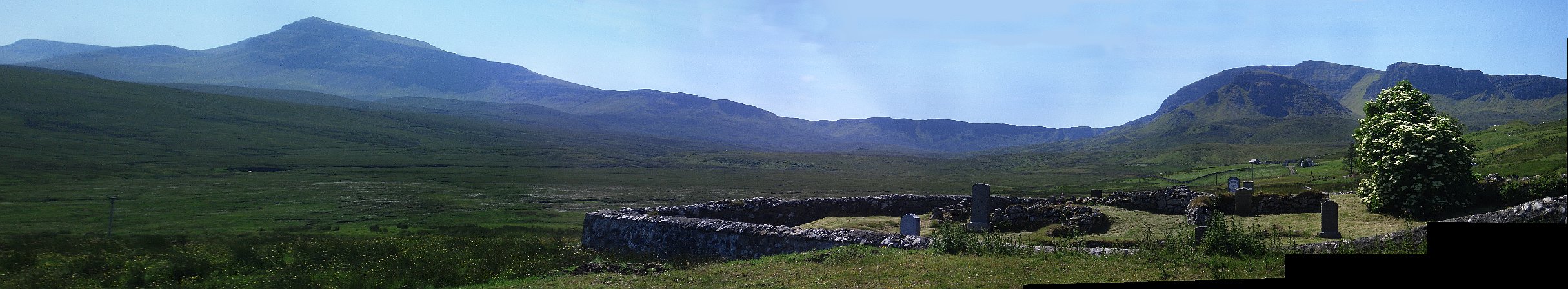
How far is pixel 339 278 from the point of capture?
Result: 15.9 metres

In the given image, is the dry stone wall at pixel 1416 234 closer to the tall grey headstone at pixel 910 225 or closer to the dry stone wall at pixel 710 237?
the dry stone wall at pixel 710 237

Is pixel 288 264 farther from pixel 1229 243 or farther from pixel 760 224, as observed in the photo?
pixel 1229 243

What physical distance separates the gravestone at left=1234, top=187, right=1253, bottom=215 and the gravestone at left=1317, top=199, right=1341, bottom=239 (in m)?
4.49

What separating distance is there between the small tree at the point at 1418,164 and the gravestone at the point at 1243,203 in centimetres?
324

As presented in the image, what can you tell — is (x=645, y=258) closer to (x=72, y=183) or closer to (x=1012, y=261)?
(x=1012, y=261)

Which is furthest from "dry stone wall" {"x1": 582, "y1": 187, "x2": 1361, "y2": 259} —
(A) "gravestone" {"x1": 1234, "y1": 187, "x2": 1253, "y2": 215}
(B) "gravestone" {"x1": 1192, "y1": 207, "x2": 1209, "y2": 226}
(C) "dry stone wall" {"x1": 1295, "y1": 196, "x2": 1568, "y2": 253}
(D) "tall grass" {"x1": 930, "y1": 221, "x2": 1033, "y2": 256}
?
(C) "dry stone wall" {"x1": 1295, "y1": 196, "x2": 1568, "y2": 253}

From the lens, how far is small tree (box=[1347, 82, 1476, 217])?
20.1 m

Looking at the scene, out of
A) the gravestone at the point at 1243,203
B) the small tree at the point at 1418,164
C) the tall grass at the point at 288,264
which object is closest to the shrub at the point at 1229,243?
the small tree at the point at 1418,164

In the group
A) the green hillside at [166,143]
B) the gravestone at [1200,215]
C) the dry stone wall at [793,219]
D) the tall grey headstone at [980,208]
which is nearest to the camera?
the dry stone wall at [793,219]

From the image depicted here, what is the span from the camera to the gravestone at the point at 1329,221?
64.2 ft

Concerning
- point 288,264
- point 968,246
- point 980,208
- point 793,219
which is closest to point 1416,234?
point 968,246

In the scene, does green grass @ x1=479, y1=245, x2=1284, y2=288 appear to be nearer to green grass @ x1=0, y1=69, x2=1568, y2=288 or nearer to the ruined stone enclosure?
green grass @ x1=0, y1=69, x2=1568, y2=288

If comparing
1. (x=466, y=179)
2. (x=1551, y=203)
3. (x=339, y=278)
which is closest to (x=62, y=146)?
(x=466, y=179)

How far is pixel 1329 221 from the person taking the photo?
19734mm
